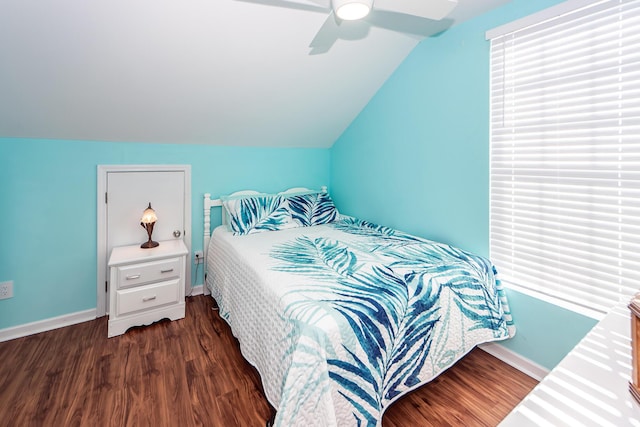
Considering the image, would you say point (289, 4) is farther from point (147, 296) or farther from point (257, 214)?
point (147, 296)

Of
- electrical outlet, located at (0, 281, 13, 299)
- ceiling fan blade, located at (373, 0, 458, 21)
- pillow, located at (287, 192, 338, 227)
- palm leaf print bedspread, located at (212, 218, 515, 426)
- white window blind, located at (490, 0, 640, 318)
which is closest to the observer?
palm leaf print bedspread, located at (212, 218, 515, 426)

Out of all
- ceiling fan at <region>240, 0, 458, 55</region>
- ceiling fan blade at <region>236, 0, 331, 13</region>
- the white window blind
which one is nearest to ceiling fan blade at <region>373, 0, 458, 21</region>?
ceiling fan at <region>240, 0, 458, 55</region>

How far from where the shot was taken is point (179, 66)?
2006 millimetres

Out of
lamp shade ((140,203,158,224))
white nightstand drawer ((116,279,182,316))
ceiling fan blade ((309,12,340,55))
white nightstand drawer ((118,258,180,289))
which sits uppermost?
ceiling fan blade ((309,12,340,55))

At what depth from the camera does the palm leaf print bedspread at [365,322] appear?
1.15 meters

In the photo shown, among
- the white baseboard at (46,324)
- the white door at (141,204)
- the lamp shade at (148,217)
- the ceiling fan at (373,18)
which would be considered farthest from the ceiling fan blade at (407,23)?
the white baseboard at (46,324)

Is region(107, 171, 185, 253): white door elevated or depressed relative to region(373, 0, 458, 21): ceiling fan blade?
depressed

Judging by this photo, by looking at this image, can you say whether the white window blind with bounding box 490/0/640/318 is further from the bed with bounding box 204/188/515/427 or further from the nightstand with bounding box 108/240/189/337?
the nightstand with bounding box 108/240/189/337

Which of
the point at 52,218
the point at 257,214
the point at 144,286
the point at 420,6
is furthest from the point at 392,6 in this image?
the point at 52,218

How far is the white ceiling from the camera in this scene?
164 centimetres

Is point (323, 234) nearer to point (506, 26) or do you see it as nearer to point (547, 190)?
point (547, 190)

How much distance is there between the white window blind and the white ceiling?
524 millimetres

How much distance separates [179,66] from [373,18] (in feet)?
4.44

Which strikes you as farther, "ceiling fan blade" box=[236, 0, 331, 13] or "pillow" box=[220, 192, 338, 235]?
"pillow" box=[220, 192, 338, 235]
